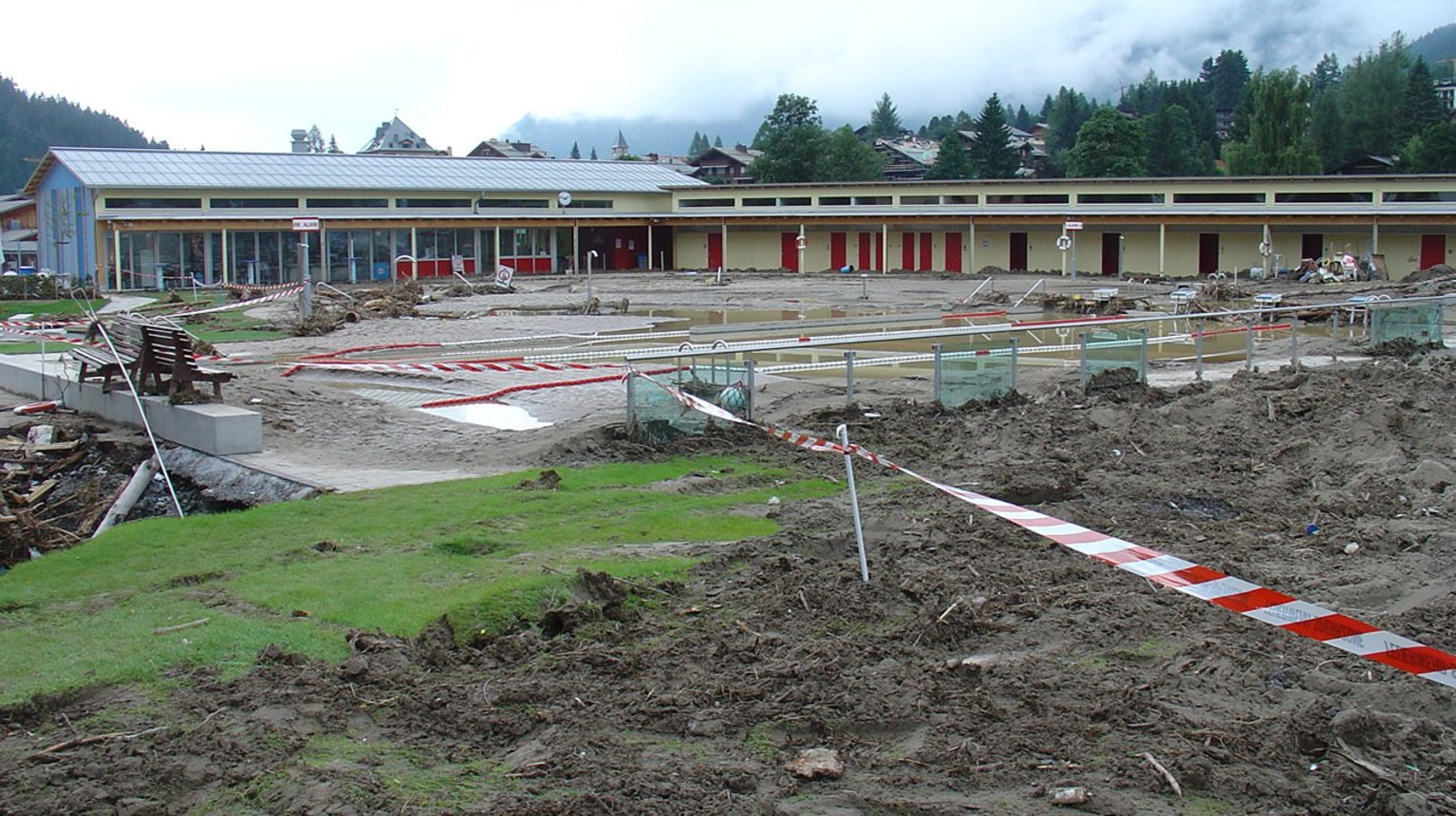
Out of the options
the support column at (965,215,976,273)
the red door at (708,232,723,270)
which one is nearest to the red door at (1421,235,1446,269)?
the support column at (965,215,976,273)

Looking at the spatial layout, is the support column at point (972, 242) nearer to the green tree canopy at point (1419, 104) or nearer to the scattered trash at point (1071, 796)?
the green tree canopy at point (1419, 104)

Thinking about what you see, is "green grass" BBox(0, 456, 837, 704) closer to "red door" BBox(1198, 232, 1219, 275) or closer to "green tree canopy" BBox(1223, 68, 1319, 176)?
"red door" BBox(1198, 232, 1219, 275)

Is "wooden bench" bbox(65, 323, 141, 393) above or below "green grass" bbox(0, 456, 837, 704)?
above

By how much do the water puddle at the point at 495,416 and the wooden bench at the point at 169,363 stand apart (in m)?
3.26

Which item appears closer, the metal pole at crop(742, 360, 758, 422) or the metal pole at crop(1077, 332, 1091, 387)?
the metal pole at crop(742, 360, 758, 422)

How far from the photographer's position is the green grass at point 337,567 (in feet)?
29.5

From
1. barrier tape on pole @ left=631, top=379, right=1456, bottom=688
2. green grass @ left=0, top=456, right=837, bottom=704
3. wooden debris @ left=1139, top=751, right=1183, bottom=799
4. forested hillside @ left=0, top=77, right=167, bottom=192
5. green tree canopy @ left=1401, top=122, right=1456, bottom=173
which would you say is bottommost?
wooden debris @ left=1139, top=751, right=1183, bottom=799

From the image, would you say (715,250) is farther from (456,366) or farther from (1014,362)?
(1014,362)

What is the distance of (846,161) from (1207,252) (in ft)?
204

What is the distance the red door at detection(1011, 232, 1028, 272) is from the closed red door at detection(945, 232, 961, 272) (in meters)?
2.73

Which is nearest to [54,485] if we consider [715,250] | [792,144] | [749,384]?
[749,384]

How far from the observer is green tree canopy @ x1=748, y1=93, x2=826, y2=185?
108688 millimetres

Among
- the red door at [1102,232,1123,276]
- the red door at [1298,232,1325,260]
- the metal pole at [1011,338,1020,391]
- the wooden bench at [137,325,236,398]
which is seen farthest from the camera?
the red door at [1102,232,1123,276]

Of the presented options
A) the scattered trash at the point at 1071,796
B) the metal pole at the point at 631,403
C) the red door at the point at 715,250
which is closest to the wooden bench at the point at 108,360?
the metal pole at the point at 631,403
